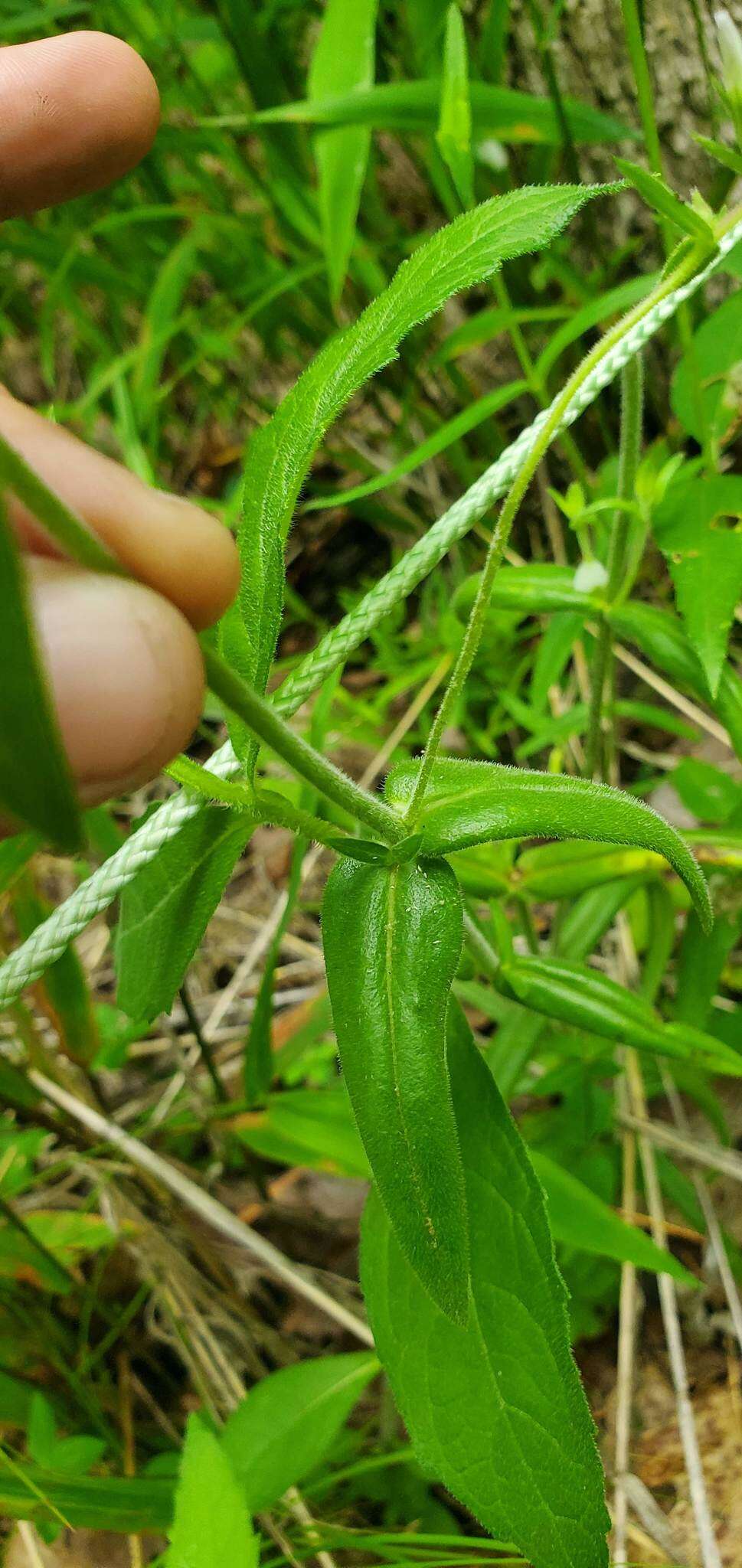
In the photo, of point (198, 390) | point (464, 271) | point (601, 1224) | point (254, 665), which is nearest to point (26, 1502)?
point (601, 1224)

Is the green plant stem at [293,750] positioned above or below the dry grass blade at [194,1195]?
above

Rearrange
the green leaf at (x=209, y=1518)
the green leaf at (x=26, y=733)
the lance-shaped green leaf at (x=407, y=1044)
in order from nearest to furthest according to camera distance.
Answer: the green leaf at (x=26, y=733) → the lance-shaped green leaf at (x=407, y=1044) → the green leaf at (x=209, y=1518)

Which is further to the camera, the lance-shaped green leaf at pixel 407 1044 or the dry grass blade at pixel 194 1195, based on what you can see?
the dry grass blade at pixel 194 1195

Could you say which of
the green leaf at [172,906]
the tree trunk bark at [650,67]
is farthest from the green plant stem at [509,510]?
the tree trunk bark at [650,67]

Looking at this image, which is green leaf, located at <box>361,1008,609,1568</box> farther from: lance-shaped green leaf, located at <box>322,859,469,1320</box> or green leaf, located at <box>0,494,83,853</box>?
green leaf, located at <box>0,494,83,853</box>

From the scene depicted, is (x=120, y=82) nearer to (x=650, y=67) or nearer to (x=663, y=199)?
(x=663, y=199)

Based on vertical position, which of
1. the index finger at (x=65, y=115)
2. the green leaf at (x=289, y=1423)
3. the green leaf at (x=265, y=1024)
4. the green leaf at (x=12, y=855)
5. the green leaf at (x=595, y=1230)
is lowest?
the green leaf at (x=289, y=1423)

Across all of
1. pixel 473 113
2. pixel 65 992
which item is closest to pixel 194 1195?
pixel 65 992

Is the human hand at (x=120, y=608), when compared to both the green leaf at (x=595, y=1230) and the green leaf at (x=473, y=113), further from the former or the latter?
the green leaf at (x=473, y=113)
